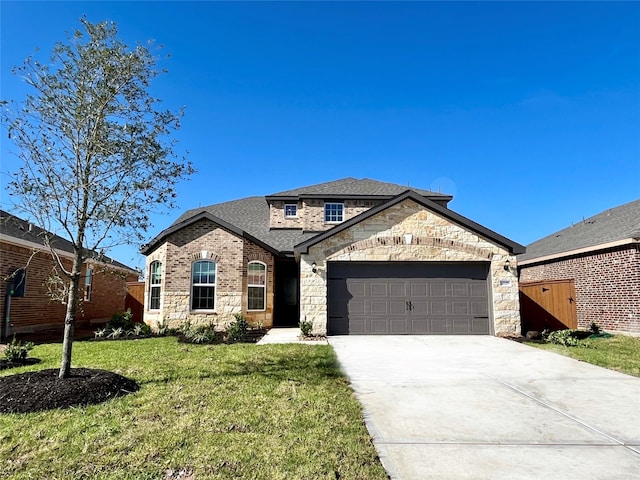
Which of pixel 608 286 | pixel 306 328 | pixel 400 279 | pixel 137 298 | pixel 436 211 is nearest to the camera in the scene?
pixel 306 328

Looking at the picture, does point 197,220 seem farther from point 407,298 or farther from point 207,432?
point 207,432

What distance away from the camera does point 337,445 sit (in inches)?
158

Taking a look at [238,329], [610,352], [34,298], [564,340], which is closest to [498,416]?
[610,352]

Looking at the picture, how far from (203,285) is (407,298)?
748 centimetres

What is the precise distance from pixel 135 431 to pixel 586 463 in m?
4.73

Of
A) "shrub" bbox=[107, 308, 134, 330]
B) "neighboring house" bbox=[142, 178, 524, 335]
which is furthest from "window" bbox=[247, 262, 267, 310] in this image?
"shrub" bbox=[107, 308, 134, 330]

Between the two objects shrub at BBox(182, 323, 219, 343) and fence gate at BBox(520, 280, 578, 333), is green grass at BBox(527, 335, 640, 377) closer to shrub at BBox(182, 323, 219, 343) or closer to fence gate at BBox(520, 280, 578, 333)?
fence gate at BBox(520, 280, 578, 333)

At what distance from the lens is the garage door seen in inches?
512

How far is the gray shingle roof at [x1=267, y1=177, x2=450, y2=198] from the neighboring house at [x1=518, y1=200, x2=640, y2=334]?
632cm

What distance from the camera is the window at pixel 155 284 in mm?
14688

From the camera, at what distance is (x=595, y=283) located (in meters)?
15.1

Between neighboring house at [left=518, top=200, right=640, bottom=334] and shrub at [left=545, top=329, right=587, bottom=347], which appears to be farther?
neighboring house at [left=518, top=200, right=640, bottom=334]

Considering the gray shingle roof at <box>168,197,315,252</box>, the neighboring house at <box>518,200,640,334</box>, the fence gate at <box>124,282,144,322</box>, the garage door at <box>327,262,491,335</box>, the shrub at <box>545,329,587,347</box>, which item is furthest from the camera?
the gray shingle roof at <box>168,197,315,252</box>

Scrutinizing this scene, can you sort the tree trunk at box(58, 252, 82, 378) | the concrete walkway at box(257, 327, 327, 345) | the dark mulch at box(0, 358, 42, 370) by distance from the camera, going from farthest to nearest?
the concrete walkway at box(257, 327, 327, 345) → the dark mulch at box(0, 358, 42, 370) → the tree trunk at box(58, 252, 82, 378)
